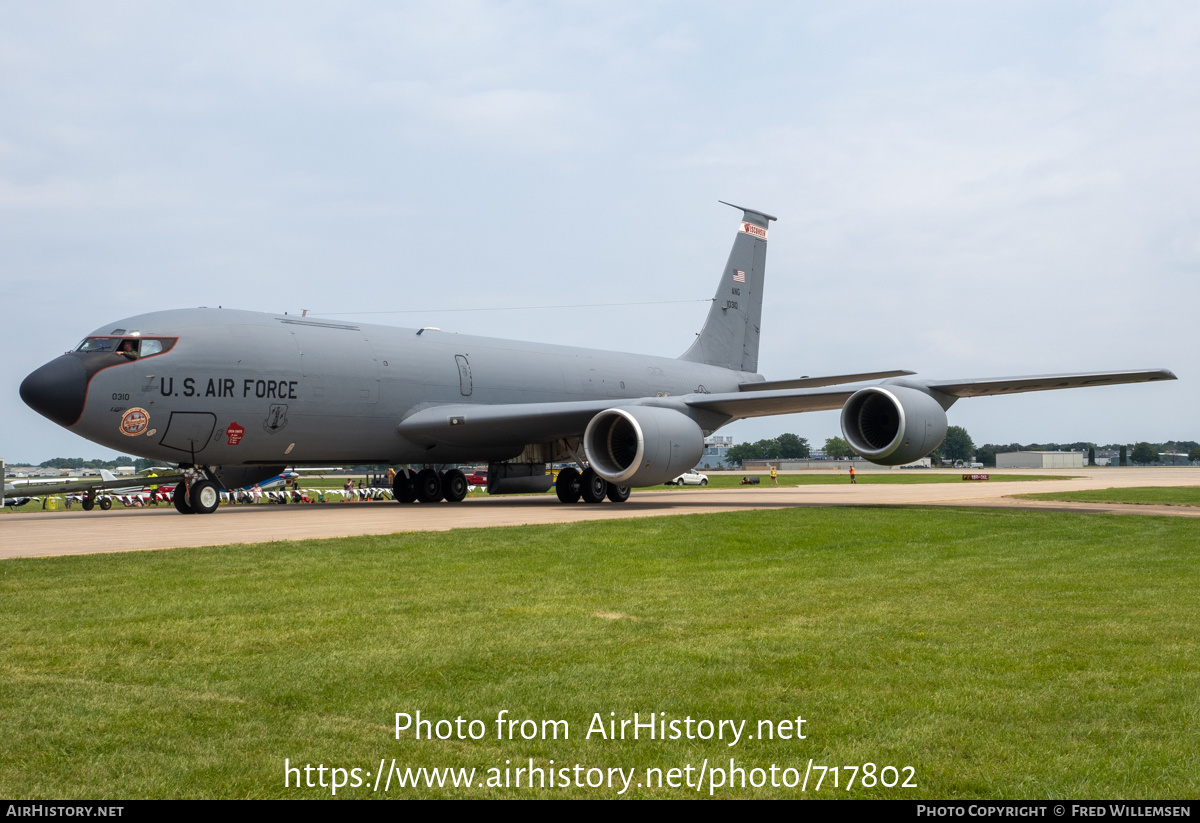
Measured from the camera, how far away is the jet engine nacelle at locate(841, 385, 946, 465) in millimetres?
18156

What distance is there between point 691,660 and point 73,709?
3.07 metres

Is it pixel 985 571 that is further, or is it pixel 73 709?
pixel 985 571

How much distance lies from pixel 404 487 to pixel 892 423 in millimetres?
11835

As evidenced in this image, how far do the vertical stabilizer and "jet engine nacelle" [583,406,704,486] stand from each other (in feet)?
35.5

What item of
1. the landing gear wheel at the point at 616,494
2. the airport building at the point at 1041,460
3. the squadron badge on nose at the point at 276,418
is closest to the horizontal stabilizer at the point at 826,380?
the landing gear wheel at the point at 616,494

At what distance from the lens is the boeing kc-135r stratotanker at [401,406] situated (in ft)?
57.9

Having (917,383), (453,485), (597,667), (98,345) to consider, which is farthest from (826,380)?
(597,667)

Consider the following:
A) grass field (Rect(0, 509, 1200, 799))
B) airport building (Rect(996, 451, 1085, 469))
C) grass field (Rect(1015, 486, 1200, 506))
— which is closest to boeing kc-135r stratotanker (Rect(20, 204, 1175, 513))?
grass field (Rect(1015, 486, 1200, 506))

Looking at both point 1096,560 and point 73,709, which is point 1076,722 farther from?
point 1096,560

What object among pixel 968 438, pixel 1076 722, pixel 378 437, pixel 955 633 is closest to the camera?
pixel 1076 722

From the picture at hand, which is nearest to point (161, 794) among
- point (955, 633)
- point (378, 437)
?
point (955, 633)

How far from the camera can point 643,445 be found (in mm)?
19328
